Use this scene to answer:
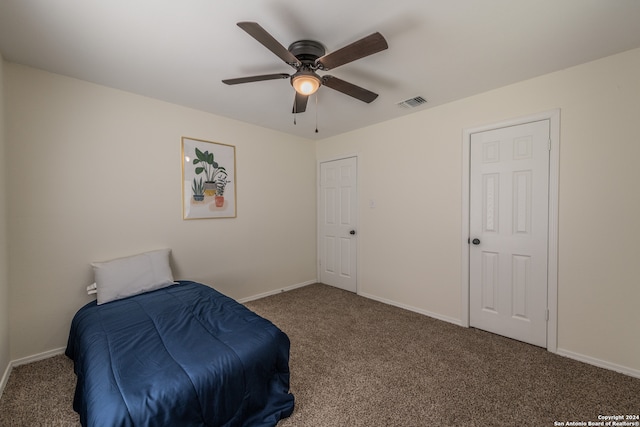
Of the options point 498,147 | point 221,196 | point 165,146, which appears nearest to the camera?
point 498,147

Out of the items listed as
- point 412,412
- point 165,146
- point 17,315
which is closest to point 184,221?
point 165,146

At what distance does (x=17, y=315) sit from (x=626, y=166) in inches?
194

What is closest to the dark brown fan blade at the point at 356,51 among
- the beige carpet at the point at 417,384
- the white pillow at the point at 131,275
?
the beige carpet at the point at 417,384

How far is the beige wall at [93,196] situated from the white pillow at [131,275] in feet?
0.58

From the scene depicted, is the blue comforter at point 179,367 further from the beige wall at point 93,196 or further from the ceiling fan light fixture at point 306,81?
the ceiling fan light fixture at point 306,81

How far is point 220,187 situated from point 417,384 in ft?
9.37

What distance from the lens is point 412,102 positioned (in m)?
2.85

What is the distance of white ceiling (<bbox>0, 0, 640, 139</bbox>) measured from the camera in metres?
1.53

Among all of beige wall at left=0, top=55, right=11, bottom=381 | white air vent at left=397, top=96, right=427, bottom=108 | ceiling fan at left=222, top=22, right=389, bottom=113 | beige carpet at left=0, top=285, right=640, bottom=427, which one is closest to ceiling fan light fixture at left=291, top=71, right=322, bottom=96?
ceiling fan at left=222, top=22, right=389, bottom=113

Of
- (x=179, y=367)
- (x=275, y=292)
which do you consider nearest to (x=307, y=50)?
(x=179, y=367)

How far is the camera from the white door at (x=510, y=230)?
92.3 inches

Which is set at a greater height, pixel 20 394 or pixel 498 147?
pixel 498 147

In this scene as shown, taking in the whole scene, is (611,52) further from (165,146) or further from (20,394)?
(20,394)

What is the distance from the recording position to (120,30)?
171 centimetres
